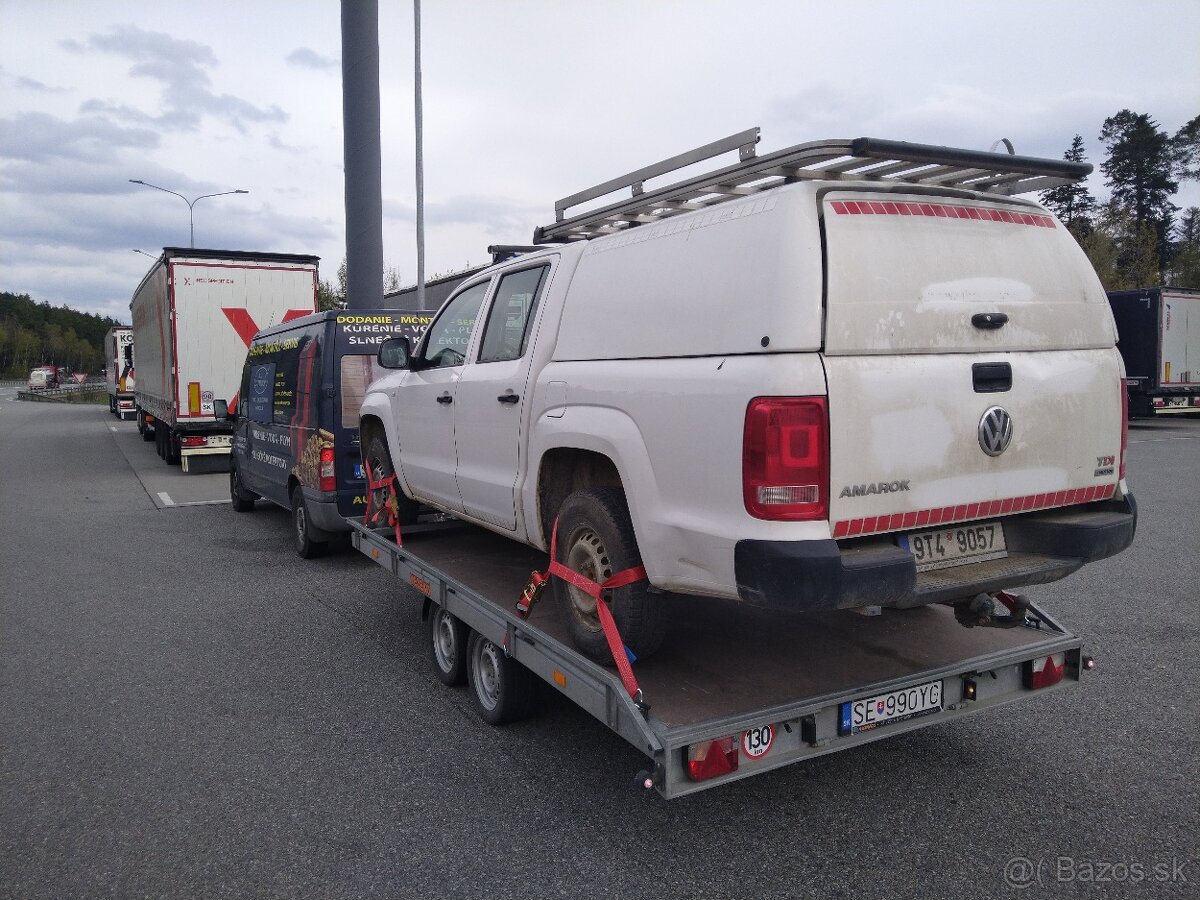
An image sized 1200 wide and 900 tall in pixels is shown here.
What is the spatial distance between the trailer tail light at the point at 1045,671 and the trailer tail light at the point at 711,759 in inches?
60.5

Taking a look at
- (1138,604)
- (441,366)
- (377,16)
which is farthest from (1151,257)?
(441,366)

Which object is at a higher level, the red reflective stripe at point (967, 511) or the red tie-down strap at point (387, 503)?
the red reflective stripe at point (967, 511)

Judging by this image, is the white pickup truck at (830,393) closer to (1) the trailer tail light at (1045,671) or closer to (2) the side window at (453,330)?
(1) the trailer tail light at (1045,671)

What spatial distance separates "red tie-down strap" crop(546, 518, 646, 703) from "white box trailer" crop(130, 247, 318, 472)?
1251cm

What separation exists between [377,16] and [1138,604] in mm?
13536

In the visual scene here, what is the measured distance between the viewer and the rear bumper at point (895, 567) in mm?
2875

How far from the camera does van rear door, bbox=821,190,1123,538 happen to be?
2998mm

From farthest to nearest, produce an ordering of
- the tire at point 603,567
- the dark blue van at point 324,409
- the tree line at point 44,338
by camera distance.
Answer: the tree line at point 44,338 → the dark blue van at point 324,409 → the tire at point 603,567

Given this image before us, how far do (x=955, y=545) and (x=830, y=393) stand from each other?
869 millimetres

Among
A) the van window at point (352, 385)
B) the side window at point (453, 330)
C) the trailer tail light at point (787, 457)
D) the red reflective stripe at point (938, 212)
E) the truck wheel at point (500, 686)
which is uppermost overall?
the red reflective stripe at point (938, 212)

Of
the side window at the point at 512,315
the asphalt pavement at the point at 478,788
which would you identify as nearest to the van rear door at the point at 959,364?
the asphalt pavement at the point at 478,788

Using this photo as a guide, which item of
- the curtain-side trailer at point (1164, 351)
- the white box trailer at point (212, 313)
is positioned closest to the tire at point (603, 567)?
the white box trailer at point (212, 313)

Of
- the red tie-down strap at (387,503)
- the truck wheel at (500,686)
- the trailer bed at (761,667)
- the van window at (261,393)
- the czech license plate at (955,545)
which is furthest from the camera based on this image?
the van window at (261,393)

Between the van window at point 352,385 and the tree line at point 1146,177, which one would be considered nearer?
the van window at point 352,385
